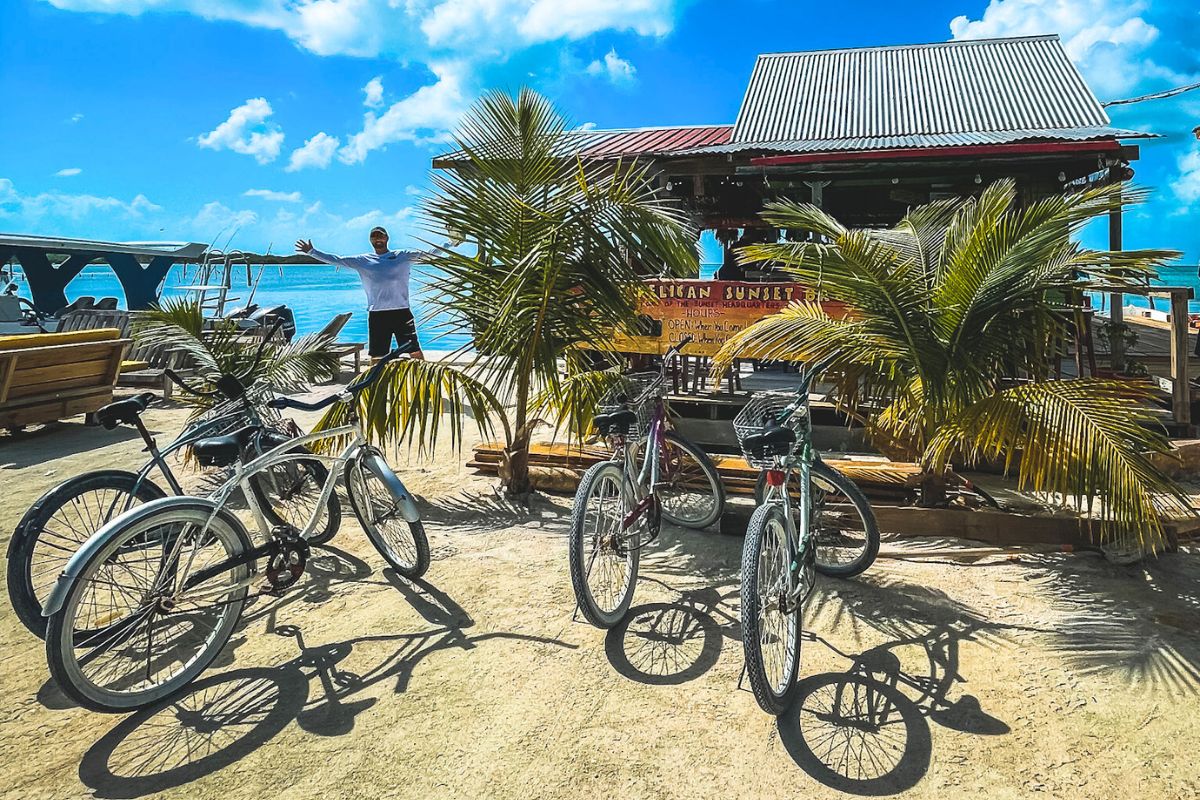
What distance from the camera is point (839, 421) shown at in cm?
714

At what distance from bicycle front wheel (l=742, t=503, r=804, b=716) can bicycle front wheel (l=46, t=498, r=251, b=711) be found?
2.06 m

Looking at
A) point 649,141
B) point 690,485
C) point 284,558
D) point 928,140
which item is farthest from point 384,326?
point 928,140

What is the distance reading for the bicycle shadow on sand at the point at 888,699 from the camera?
259 centimetres

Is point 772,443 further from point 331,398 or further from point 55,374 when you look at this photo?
point 55,374

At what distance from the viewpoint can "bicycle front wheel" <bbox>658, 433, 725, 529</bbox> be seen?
480 cm

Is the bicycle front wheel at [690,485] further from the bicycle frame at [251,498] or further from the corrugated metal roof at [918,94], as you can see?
the corrugated metal roof at [918,94]

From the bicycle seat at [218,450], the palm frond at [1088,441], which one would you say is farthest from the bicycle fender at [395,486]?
the palm frond at [1088,441]

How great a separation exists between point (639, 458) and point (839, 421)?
338 cm

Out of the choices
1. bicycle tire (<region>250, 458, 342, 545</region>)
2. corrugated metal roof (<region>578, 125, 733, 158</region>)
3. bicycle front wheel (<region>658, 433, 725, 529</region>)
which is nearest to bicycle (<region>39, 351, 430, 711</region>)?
bicycle tire (<region>250, 458, 342, 545</region>)

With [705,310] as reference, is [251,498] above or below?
below

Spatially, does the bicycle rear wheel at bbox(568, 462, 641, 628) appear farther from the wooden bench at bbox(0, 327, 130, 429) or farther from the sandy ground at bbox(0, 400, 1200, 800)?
the wooden bench at bbox(0, 327, 130, 429)

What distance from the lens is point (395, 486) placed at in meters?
3.85

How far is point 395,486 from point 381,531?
44cm

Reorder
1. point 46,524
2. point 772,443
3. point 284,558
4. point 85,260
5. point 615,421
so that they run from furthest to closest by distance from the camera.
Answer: point 85,260 < point 615,421 < point 284,558 < point 46,524 < point 772,443
